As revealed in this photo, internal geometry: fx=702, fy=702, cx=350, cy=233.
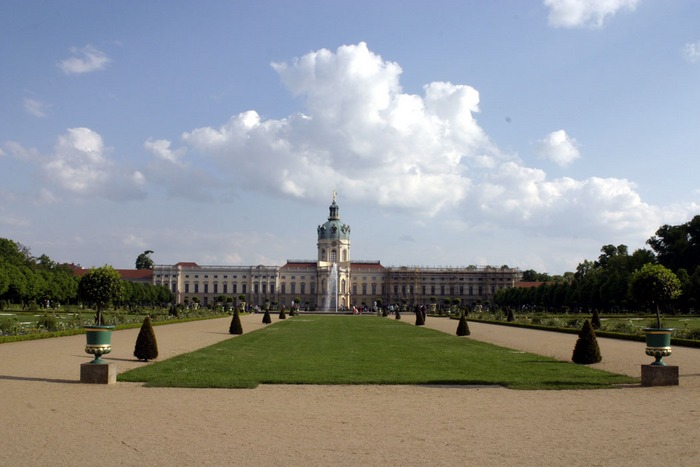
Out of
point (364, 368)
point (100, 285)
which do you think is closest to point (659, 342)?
point (364, 368)

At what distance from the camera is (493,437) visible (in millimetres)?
7273

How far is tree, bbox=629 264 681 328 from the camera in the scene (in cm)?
2855

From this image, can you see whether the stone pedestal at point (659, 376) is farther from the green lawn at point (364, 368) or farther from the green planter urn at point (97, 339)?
the green planter urn at point (97, 339)

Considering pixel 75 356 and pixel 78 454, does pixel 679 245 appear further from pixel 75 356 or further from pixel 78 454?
pixel 78 454

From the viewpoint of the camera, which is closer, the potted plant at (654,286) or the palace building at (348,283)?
the potted plant at (654,286)

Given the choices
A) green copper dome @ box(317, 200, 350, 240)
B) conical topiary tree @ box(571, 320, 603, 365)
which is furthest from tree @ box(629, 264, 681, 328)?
green copper dome @ box(317, 200, 350, 240)

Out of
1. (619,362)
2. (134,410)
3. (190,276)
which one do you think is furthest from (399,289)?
(134,410)

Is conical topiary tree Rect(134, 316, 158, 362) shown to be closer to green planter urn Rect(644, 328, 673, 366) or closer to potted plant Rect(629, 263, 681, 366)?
green planter urn Rect(644, 328, 673, 366)

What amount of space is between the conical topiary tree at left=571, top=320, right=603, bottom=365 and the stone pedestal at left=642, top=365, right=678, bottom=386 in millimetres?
3898

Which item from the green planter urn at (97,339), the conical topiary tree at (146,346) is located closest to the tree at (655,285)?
the conical topiary tree at (146,346)

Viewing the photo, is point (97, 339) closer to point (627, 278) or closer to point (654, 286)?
point (654, 286)

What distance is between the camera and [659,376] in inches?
452

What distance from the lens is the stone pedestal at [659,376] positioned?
1149 cm

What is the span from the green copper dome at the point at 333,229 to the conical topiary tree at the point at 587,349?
356 feet
